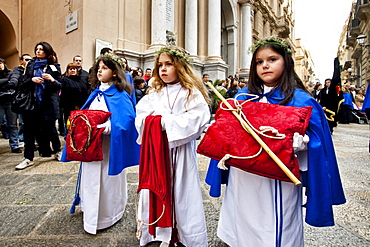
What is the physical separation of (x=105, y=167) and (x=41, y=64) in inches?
109

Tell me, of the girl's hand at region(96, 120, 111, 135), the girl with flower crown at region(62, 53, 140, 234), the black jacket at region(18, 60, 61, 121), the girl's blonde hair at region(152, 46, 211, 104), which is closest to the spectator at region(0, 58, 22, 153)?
the black jacket at region(18, 60, 61, 121)

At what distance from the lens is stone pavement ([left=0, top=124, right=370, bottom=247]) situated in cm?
189

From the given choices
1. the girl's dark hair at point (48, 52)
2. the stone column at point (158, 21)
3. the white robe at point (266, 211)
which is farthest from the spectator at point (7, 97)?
the stone column at point (158, 21)

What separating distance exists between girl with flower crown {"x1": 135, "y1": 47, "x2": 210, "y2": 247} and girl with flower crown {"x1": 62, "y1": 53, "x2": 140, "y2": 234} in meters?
0.32

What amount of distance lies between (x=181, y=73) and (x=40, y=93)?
10.3 ft

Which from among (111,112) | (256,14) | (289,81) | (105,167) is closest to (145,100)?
(111,112)

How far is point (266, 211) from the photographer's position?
140cm

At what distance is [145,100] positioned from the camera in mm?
1890

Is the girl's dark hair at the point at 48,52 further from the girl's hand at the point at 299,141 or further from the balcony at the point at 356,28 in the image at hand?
the balcony at the point at 356,28

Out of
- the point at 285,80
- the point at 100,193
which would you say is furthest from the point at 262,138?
the point at 100,193

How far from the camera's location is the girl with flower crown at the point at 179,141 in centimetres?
171

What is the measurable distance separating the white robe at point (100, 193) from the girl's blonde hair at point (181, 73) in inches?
23.3

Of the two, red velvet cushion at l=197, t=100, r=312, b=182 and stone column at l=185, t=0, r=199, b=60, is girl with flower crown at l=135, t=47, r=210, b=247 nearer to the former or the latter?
red velvet cushion at l=197, t=100, r=312, b=182

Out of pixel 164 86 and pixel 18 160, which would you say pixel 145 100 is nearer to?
pixel 164 86
